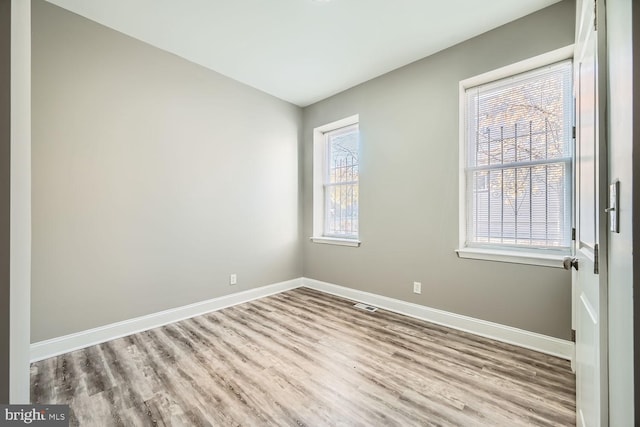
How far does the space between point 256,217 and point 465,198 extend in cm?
255

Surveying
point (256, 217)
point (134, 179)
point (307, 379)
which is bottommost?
point (307, 379)

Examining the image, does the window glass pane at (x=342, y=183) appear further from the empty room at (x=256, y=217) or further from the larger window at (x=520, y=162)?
the larger window at (x=520, y=162)

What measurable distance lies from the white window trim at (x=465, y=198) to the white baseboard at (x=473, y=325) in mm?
601

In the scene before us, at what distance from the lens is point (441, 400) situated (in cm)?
162

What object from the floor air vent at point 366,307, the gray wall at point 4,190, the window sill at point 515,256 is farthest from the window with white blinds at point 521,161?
the gray wall at point 4,190

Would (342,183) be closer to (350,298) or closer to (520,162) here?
(350,298)

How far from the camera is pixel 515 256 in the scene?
226 centimetres

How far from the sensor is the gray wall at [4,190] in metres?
0.85

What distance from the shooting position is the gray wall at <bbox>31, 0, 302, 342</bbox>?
2.13m

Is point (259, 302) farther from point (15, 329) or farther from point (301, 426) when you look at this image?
point (15, 329)

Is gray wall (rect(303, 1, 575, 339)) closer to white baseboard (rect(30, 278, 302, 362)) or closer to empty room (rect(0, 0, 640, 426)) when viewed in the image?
empty room (rect(0, 0, 640, 426))

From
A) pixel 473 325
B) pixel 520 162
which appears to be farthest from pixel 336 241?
pixel 520 162

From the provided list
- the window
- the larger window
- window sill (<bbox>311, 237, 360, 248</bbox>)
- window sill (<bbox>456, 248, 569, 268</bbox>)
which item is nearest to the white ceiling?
the larger window

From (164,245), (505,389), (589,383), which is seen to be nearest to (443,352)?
(505,389)
